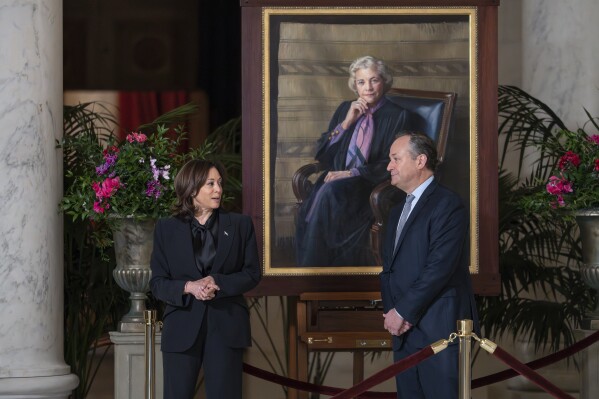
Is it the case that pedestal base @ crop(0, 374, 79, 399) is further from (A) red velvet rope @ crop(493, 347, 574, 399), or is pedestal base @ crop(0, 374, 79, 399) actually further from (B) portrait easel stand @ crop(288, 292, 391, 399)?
(A) red velvet rope @ crop(493, 347, 574, 399)

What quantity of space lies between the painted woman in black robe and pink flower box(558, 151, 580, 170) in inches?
39.3

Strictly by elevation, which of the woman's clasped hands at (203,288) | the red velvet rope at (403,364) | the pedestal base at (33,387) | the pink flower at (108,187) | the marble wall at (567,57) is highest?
the marble wall at (567,57)

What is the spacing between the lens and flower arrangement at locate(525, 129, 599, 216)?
292 inches

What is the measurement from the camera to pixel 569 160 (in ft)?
24.5

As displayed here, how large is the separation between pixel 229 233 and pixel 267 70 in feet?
5.94

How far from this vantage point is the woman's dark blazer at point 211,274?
5.76 metres

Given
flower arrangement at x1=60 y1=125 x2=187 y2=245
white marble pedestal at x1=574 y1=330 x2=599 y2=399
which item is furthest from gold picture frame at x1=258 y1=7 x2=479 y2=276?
white marble pedestal at x1=574 y1=330 x2=599 y2=399

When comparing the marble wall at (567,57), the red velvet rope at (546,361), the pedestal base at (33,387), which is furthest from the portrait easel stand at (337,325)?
the marble wall at (567,57)

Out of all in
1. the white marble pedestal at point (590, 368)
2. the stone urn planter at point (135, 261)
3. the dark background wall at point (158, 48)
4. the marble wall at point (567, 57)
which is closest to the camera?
the stone urn planter at point (135, 261)

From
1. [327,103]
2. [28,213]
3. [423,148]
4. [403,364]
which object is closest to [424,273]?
[403,364]

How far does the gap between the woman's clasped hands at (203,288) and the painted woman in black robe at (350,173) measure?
69.0 inches

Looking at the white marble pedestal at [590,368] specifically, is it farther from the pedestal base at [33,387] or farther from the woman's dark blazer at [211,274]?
the pedestal base at [33,387]

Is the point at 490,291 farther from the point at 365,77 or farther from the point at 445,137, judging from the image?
the point at 365,77

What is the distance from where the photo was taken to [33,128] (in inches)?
288
